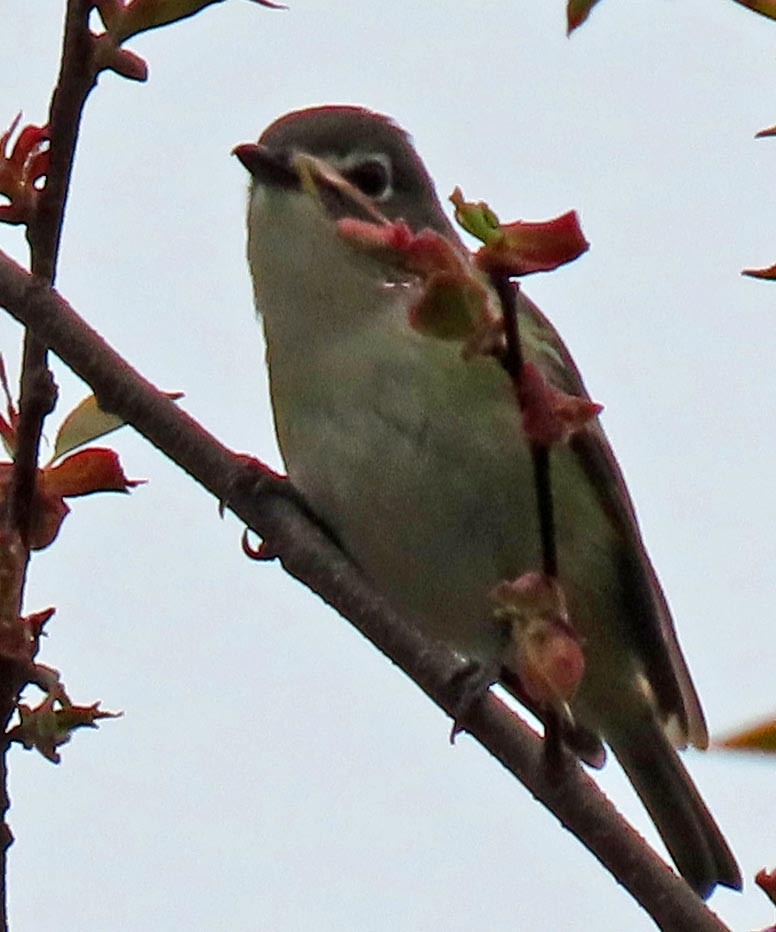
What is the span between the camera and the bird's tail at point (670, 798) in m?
3.75

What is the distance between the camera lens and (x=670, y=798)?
3.99m

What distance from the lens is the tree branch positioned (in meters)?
1.91

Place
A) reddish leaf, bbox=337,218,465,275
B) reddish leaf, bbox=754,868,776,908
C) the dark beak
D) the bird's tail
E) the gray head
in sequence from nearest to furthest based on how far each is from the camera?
reddish leaf, bbox=337,218,465,275, reddish leaf, bbox=754,868,776,908, the dark beak, the gray head, the bird's tail

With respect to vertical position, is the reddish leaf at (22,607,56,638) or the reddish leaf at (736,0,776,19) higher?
the reddish leaf at (736,0,776,19)

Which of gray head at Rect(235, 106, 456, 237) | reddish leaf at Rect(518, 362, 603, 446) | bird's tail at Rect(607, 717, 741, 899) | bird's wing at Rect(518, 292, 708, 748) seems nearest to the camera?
reddish leaf at Rect(518, 362, 603, 446)

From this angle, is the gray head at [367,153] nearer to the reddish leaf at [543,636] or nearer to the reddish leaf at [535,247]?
the reddish leaf at [543,636]

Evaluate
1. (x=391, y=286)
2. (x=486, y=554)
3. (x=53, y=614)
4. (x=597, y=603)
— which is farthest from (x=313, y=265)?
(x=53, y=614)

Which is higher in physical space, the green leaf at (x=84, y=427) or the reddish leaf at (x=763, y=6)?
the reddish leaf at (x=763, y=6)

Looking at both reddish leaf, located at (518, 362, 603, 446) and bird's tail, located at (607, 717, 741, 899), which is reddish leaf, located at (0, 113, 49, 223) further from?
bird's tail, located at (607, 717, 741, 899)

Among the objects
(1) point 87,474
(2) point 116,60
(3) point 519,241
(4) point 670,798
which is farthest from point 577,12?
(4) point 670,798

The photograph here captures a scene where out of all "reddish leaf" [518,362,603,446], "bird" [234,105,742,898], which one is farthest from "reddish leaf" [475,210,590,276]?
"bird" [234,105,742,898]

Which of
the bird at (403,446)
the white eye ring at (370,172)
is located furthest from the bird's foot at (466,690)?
the white eye ring at (370,172)

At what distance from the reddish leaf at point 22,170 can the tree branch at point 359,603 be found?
0.13 meters

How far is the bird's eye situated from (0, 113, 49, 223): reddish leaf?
1.71 m
